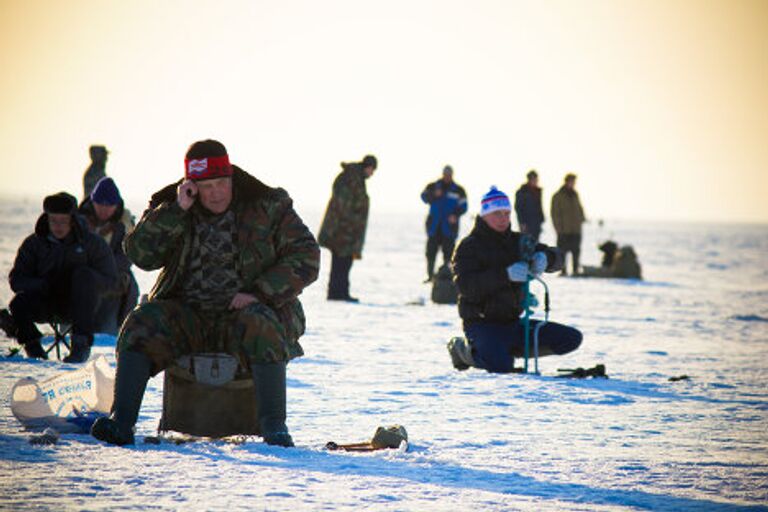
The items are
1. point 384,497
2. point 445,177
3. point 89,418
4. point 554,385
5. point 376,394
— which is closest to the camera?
point 384,497

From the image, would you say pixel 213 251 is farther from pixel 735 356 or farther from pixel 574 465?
pixel 735 356

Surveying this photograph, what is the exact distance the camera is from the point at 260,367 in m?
4.58

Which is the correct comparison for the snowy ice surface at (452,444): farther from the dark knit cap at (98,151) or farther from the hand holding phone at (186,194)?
the dark knit cap at (98,151)

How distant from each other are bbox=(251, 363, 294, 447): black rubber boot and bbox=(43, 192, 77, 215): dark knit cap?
3398mm

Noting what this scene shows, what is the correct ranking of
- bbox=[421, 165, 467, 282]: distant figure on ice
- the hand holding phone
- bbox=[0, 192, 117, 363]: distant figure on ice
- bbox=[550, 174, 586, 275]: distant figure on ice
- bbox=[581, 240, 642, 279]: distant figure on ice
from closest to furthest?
the hand holding phone, bbox=[0, 192, 117, 363]: distant figure on ice, bbox=[421, 165, 467, 282]: distant figure on ice, bbox=[550, 174, 586, 275]: distant figure on ice, bbox=[581, 240, 642, 279]: distant figure on ice

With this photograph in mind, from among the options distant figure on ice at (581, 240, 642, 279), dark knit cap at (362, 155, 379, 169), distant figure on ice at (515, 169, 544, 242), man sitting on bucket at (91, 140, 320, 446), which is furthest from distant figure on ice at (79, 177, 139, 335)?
distant figure on ice at (581, 240, 642, 279)

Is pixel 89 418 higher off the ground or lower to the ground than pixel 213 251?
lower

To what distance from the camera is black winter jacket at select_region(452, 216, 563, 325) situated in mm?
7336

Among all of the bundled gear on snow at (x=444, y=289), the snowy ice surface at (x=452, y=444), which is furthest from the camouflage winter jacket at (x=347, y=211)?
the snowy ice surface at (x=452, y=444)

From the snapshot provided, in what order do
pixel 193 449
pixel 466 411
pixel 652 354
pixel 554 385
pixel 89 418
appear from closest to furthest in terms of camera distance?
pixel 193 449 → pixel 89 418 → pixel 466 411 → pixel 554 385 → pixel 652 354

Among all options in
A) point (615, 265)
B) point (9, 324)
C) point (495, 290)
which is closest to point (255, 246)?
point (495, 290)

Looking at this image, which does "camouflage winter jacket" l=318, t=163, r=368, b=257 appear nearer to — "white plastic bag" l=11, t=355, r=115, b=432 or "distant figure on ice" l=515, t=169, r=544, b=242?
"distant figure on ice" l=515, t=169, r=544, b=242

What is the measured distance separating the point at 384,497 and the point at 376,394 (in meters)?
2.88

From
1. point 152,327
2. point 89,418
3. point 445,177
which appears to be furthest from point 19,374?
point 445,177
